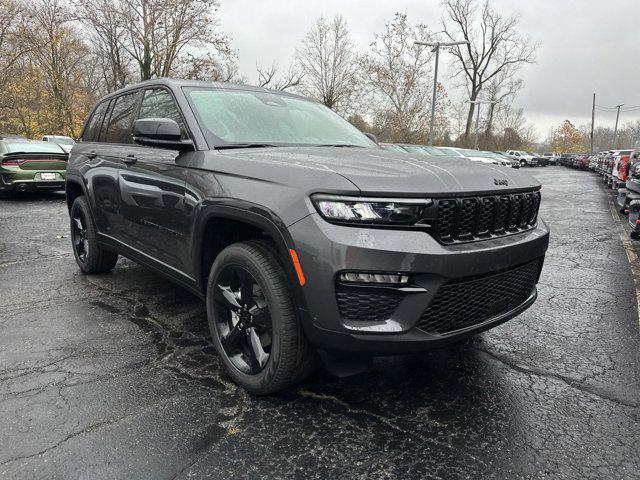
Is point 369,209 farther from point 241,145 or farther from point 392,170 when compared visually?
point 241,145

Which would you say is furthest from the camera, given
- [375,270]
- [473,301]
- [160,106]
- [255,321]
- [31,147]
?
[31,147]

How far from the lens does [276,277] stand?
231cm

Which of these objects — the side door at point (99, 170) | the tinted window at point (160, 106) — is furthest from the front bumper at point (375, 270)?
the side door at point (99, 170)

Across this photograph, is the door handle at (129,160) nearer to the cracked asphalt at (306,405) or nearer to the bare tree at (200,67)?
the cracked asphalt at (306,405)

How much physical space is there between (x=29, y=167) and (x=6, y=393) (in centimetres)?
993

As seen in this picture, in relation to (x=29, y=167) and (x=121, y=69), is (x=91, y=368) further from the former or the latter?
(x=121, y=69)

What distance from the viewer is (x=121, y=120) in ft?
13.5

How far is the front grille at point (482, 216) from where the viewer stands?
2.17m

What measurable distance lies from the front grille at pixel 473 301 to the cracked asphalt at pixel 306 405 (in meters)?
0.53

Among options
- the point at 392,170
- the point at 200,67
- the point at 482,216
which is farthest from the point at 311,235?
the point at 200,67

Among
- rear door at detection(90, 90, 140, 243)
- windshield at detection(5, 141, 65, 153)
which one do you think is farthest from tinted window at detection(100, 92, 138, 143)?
windshield at detection(5, 141, 65, 153)

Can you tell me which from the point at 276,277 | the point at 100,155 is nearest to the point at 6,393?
the point at 276,277

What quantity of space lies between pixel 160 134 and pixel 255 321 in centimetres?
125

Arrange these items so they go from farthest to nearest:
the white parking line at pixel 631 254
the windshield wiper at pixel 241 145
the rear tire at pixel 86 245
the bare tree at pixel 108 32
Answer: the bare tree at pixel 108 32 → the white parking line at pixel 631 254 → the rear tire at pixel 86 245 → the windshield wiper at pixel 241 145
